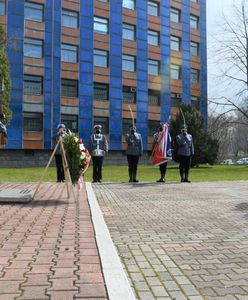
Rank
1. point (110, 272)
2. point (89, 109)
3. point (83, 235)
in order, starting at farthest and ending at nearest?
point (89, 109), point (83, 235), point (110, 272)

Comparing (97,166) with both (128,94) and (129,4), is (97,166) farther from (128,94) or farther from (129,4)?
(129,4)

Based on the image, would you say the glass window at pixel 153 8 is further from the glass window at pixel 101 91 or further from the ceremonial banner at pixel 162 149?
the ceremonial banner at pixel 162 149

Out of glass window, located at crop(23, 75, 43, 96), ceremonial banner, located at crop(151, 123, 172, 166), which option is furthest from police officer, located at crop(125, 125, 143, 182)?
glass window, located at crop(23, 75, 43, 96)

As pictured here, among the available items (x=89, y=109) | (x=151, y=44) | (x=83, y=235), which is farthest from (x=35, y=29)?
(x=83, y=235)

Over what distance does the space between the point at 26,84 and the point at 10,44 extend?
4148mm

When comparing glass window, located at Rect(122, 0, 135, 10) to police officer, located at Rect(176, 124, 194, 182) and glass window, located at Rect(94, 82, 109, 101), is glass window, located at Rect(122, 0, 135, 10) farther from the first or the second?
police officer, located at Rect(176, 124, 194, 182)

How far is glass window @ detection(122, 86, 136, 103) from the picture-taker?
55750 mm

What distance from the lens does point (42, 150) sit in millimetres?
50719

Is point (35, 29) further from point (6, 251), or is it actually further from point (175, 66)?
point (6, 251)

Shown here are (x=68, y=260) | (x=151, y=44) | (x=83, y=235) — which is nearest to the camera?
(x=68, y=260)

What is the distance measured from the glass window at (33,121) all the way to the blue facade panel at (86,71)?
4.45m

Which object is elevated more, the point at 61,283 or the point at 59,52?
the point at 59,52

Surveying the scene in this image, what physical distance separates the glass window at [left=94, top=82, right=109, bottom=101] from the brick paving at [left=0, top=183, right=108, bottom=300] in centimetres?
4494

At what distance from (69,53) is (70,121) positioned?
281 inches
